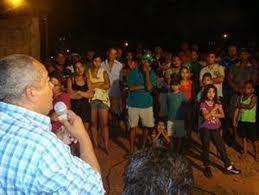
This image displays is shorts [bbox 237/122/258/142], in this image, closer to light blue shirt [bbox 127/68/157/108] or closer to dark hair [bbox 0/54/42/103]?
light blue shirt [bbox 127/68/157/108]

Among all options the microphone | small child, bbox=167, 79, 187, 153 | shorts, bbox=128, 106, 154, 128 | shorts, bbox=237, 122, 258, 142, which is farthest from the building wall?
the microphone

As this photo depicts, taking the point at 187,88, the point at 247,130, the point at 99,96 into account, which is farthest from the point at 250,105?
the point at 99,96

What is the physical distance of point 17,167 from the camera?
208 centimetres

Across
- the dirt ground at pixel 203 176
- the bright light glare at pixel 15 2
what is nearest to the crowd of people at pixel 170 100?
the dirt ground at pixel 203 176

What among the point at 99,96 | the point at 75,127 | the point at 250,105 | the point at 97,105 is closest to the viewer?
the point at 75,127

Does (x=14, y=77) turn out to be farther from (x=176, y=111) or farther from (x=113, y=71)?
(x=113, y=71)

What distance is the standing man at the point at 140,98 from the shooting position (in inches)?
358

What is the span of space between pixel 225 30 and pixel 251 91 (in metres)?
20.2

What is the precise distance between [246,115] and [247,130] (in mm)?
261

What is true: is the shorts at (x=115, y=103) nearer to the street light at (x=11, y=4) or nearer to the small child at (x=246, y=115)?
the small child at (x=246, y=115)

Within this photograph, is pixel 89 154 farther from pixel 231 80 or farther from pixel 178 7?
pixel 178 7

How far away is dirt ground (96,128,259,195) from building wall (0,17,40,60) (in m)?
3.42

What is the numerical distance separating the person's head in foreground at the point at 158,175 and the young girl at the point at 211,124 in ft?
20.4

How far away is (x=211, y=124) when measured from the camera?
324 inches
